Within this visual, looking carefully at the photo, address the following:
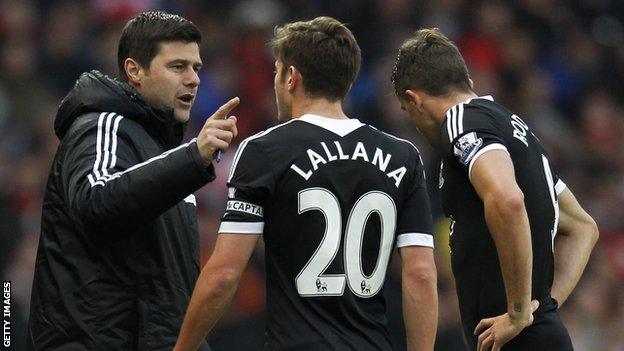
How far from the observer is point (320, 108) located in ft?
12.3

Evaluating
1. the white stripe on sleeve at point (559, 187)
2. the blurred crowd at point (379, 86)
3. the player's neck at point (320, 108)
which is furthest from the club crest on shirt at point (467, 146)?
the blurred crowd at point (379, 86)

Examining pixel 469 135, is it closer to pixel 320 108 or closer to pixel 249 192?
pixel 320 108

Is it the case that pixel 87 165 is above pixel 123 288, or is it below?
above

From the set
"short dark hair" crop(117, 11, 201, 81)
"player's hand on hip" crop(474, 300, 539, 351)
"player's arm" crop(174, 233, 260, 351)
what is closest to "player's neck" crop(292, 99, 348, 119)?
"player's arm" crop(174, 233, 260, 351)

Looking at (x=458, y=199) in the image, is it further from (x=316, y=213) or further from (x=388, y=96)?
(x=388, y=96)

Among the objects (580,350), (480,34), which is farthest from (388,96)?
(580,350)

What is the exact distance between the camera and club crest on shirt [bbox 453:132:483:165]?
3998mm

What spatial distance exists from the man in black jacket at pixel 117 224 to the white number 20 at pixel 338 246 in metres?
0.38

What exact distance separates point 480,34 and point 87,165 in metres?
7.20

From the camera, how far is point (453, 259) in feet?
13.9

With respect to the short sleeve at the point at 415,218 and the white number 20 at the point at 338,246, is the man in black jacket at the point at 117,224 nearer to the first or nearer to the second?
the white number 20 at the point at 338,246

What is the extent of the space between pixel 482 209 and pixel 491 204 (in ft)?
0.79

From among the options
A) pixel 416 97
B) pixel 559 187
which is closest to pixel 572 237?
pixel 559 187

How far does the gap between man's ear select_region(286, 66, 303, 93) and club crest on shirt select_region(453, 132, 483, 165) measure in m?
0.67
